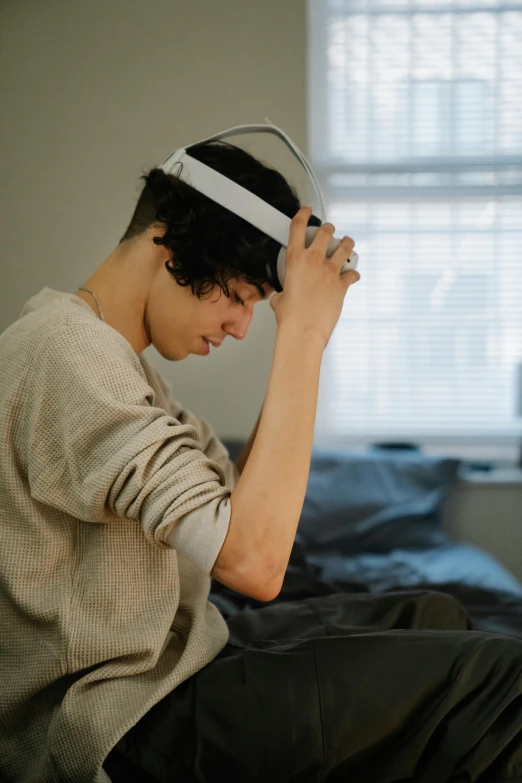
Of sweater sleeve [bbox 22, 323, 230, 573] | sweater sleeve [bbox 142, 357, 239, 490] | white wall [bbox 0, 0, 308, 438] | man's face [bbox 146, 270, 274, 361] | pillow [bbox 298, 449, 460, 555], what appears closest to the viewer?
sweater sleeve [bbox 22, 323, 230, 573]

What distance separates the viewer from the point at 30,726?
908 mm

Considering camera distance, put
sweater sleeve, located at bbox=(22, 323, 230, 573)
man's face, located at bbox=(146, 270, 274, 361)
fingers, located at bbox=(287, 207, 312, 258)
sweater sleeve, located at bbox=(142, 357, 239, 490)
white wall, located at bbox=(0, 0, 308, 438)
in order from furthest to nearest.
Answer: white wall, located at bbox=(0, 0, 308, 438) < sweater sleeve, located at bbox=(142, 357, 239, 490) < man's face, located at bbox=(146, 270, 274, 361) < fingers, located at bbox=(287, 207, 312, 258) < sweater sleeve, located at bbox=(22, 323, 230, 573)

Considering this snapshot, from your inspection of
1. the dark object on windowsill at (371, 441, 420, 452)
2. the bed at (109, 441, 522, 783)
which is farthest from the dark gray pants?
the dark object on windowsill at (371, 441, 420, 452)

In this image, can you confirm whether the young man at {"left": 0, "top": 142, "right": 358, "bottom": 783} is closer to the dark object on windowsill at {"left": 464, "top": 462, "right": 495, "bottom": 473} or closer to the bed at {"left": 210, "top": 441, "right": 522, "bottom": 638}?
the bed at {"left": 210, "top": 441, "right": 522, "bottom": 638}

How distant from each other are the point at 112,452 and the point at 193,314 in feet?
1.15

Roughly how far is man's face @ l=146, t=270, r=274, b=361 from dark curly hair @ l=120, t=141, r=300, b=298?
0.02m

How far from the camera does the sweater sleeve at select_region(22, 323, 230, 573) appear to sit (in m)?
0.77

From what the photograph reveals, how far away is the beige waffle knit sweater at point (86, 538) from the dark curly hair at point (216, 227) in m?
0.18

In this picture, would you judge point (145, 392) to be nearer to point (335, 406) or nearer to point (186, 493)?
point (186, 493)

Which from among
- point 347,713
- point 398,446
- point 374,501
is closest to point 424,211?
point 398,446

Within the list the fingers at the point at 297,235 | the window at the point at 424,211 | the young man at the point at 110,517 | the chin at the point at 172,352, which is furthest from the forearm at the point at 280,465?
the window at the point at 424,211

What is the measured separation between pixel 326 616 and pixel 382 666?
10.8 inches

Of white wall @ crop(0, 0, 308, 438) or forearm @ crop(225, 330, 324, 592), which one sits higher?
white wall @ crop(0, 0, 308, 438)

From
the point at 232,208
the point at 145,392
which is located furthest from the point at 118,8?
the point at 145,392
